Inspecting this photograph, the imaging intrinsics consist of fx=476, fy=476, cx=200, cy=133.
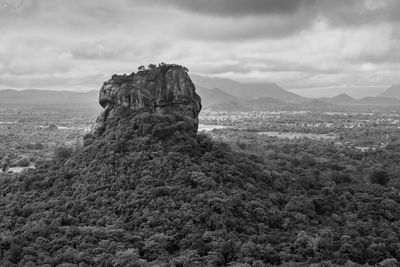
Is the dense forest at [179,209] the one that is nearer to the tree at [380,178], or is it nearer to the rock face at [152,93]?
the tree at [380,178]

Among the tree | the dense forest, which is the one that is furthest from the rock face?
the tree

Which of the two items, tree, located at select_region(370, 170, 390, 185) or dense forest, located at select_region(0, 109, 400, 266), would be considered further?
tree, located at select_region(370, 170, 390, 185)

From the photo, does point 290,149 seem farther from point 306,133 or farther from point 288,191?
point 306,133

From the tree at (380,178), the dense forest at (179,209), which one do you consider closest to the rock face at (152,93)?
the dense forest at (179,209)

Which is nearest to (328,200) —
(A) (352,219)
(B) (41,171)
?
(A) (352,219)

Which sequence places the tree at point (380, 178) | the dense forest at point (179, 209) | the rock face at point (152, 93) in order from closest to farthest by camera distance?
the dense forest at point (179, 209) < the rock face at point (152, 93) < the tree at point (380, 178)

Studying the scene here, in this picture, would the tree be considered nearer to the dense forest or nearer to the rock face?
the dense forest
